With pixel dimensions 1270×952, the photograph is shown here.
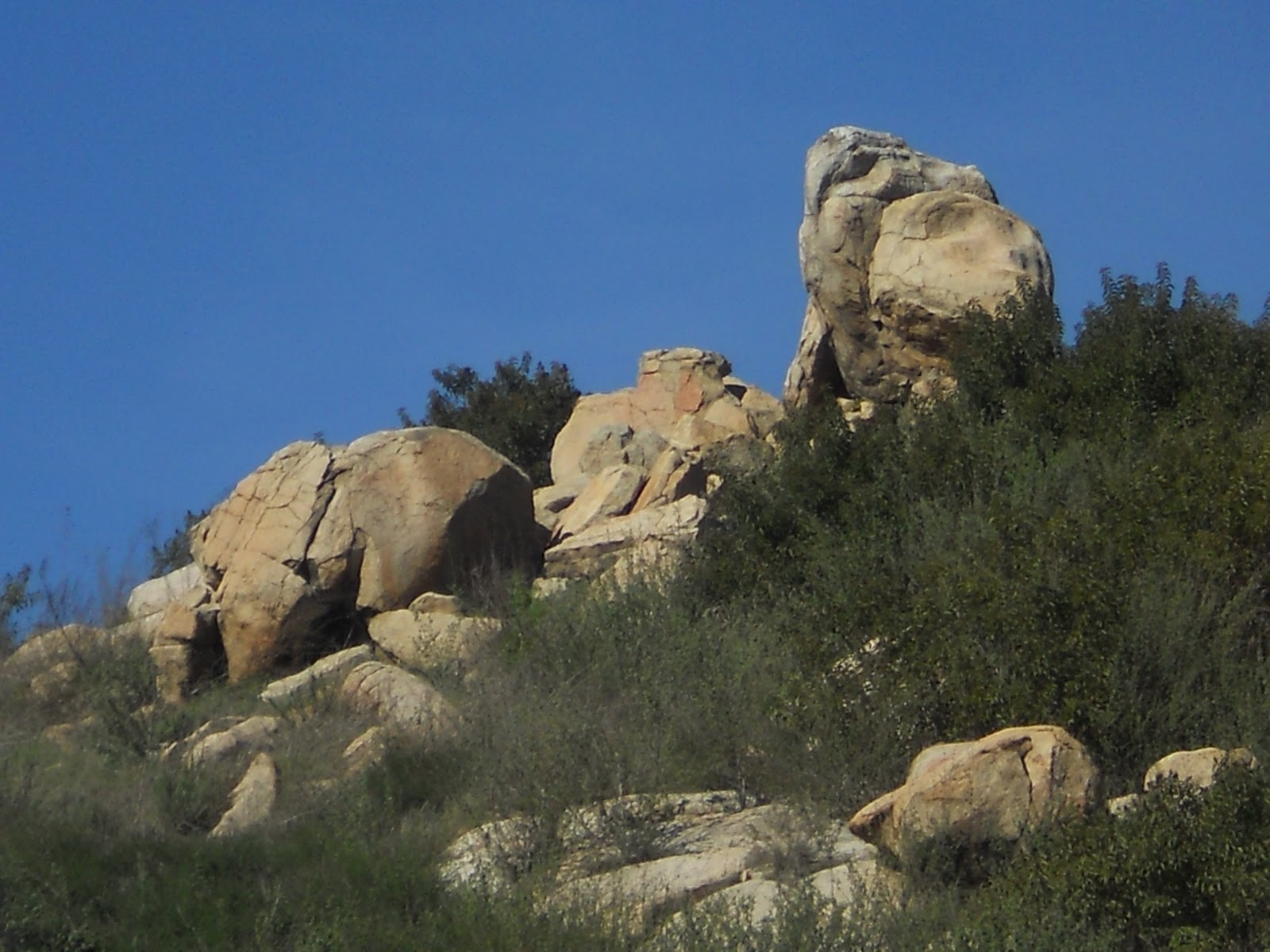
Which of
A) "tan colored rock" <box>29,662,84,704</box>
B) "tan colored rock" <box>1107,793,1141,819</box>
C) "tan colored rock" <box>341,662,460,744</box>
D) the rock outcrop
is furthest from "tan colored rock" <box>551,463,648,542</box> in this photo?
"tan colored rock" <box>1107,793,1141,819</box>

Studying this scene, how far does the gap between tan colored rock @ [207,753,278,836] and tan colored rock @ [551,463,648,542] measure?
7.51 m

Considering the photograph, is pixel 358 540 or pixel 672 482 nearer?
pixel 358 540

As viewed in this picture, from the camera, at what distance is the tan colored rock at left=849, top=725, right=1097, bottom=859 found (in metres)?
8.83

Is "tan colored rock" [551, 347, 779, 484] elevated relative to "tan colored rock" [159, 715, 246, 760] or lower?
elevated

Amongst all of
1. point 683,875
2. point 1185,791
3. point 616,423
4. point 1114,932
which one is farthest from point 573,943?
point 616,423

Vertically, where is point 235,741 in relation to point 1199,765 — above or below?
above

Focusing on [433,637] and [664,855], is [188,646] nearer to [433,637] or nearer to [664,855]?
[433,637]

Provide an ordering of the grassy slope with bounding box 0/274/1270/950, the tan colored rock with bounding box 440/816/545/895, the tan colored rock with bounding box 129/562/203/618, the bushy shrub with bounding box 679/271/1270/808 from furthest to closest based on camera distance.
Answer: the tan colored rock with bounding box 129/562/203/618 → the bushy shrub with bounding box 679/271/1270/808 → the tan colored rock with bounding box 440/816/545/895 → the grassy slope with bounding box 0/274/1270/950

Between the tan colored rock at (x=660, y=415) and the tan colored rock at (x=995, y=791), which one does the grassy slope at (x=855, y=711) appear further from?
the tan colored rock at (x=660, y=415)

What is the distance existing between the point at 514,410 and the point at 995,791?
2352 cm

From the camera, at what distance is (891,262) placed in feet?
67.2

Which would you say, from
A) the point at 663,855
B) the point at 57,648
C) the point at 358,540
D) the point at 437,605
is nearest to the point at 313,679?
the point at 437,605

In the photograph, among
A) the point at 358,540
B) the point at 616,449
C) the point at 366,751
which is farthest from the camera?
the point at 616,449

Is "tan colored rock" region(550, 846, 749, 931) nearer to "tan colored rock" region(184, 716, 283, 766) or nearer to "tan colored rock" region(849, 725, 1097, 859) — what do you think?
"tan colored rock" region(849, 725, 1097, 859)
